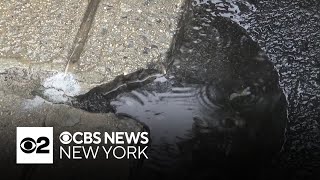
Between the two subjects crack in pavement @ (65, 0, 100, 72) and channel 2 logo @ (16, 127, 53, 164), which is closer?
A: channel 2 logo @ (16, 127, 53, 164)

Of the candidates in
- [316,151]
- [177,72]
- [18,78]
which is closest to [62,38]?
[18,78]

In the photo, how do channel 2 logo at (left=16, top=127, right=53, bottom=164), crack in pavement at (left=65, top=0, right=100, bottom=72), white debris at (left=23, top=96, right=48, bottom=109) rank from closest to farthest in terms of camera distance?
channel 2 logo at (left=16, top=127, right=53, bottom=164) → white debris at (left=23, top=96, right=48, bottom=109) → crack in pavement at (left=65, top=0, right=100, bottom=72)

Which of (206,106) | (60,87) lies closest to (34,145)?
(60,87)

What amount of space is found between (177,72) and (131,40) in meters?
0.32

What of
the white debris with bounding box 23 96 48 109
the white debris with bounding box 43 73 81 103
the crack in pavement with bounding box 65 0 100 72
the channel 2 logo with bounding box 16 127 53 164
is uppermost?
the crack in pavement with bounding box 65 0 100 72

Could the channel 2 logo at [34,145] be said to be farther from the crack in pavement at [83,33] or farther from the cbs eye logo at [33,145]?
the crack in pavement at [83,33]

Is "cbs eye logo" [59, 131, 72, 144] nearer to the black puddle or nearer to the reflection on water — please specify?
the black puddle

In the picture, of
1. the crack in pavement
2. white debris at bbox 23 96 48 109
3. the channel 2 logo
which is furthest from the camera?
the crack in pavement

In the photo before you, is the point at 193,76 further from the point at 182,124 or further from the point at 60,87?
the point at 60,87

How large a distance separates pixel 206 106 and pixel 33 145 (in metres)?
0.89

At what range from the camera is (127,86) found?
2.51 meters

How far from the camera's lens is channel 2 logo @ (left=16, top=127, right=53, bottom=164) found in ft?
7.17

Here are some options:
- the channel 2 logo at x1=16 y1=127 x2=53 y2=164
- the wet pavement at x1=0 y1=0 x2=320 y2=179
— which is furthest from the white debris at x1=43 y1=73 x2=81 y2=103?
the channel 2 logo at x1=16 y1=127 x2=53 y2=164

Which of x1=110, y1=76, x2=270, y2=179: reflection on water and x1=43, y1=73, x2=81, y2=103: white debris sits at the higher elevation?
x1=43, y1=73, x2=81, y2=103: white debris
